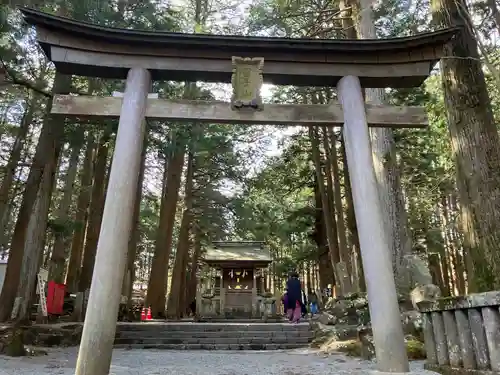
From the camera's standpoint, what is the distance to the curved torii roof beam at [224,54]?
5109 millimetres

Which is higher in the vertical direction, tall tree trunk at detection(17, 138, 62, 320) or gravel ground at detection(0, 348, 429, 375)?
tall tree trunk at detection(17, 138, 62, 320)

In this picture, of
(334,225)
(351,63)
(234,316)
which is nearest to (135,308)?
(234,316)

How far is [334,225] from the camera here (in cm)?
1753

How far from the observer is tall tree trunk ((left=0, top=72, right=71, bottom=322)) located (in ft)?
29.7

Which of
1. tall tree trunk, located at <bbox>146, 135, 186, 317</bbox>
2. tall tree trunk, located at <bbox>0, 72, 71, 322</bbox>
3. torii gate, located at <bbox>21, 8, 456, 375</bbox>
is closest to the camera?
torii gate, located at <bbox>21, 8, 456, 375</bbox>

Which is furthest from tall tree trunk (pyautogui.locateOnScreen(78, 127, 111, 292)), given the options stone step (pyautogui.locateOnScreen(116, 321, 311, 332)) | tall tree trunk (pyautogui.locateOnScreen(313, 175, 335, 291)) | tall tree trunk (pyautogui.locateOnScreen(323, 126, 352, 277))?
tall tree trunk (pyautogui.locateOnScreen(313, 175, 335, 291))

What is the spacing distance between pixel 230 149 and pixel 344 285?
7759mm

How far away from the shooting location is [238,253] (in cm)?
2066

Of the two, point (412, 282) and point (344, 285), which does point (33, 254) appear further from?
point (344, 285)

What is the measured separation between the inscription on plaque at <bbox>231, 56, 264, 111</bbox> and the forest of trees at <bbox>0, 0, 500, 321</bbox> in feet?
8.21

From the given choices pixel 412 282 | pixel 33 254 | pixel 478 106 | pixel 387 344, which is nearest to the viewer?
pixel 387 344

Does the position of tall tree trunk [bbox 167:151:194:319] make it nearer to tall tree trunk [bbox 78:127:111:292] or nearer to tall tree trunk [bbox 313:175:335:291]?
tall tree trunk [bbox 78:127:111:292]

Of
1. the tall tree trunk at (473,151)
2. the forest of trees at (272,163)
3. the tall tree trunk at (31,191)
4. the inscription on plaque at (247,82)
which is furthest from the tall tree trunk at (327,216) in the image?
the inscription on plaque at (247,82)

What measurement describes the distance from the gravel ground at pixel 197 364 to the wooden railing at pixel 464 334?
61.3 inches
